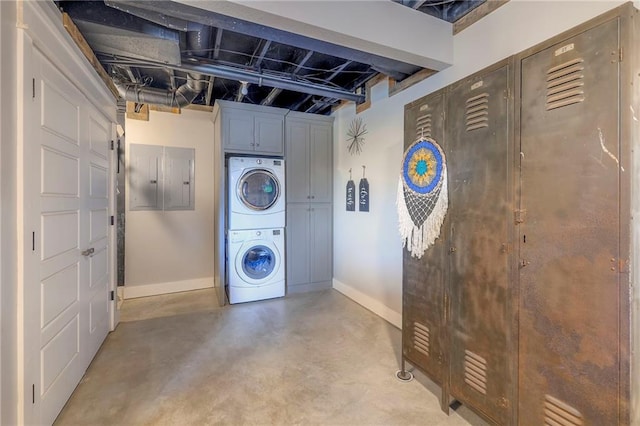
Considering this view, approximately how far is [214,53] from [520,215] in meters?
2.99

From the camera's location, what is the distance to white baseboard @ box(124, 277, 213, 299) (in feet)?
12.8

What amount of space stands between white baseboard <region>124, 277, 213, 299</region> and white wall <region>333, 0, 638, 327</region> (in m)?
2.01

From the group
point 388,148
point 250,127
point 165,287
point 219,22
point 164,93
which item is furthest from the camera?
point 165,287

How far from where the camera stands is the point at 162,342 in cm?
271

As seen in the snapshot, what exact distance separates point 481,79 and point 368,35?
88cm

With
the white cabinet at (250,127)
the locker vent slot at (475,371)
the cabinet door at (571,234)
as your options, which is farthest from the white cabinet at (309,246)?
the cabinet door at (571,234)

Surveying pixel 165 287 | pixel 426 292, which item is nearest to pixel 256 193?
pixel 165 287

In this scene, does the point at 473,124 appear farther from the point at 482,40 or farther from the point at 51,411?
the point at 51,411

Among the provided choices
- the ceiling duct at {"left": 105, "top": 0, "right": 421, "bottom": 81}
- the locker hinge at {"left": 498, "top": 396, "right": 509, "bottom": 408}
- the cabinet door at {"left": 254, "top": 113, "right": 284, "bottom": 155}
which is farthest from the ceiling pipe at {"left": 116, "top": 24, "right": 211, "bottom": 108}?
the locker hinge at {"left": 498, "top": 396, "right": 509, "bottom": 408}

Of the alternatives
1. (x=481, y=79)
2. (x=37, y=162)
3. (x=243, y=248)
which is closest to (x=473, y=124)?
(x=481, y=79)

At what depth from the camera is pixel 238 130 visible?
12.0ft

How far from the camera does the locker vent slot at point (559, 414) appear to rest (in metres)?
1.22

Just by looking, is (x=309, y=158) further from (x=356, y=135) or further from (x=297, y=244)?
(x=297, y=244)

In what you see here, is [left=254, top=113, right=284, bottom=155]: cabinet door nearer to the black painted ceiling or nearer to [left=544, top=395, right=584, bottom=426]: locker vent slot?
the black painted ceiling
